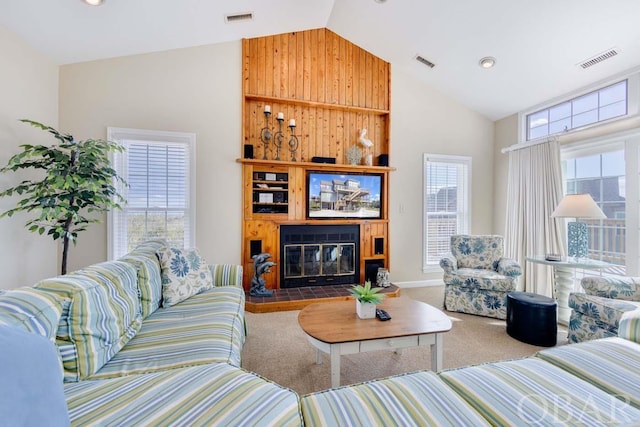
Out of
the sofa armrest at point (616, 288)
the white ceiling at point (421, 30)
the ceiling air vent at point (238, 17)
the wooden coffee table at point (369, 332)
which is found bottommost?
the wooden coffee table at point (369, 332)

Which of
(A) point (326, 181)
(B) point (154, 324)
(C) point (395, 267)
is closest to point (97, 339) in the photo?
(B) point (154, 324)

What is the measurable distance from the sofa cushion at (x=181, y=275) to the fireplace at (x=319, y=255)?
1.55 metres

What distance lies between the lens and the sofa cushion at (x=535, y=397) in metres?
0.93

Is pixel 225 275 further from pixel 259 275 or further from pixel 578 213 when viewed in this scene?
pixel 578 213

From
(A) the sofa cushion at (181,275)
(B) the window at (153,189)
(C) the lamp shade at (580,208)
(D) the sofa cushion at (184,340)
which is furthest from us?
(B) the window at (153,189)

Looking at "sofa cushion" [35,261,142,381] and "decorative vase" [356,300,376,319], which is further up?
"sofa cushion" [35,261,142,381]

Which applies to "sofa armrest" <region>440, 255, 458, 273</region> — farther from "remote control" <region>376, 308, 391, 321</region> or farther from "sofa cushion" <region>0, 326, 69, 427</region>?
"sofa cushion" <region>0, 326, 69, 427</region>

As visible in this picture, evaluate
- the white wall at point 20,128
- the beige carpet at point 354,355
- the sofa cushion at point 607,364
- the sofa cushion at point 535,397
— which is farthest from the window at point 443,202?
the white wall at point 20,128

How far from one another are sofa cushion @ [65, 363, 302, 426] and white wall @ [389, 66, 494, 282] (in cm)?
366

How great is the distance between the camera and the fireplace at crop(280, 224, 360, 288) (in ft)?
12.9

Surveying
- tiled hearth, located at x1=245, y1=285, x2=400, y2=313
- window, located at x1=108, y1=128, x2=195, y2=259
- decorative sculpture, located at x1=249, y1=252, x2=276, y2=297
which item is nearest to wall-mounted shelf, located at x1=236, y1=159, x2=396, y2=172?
window, located at x1=108, y1=128, x2=195, y2=259

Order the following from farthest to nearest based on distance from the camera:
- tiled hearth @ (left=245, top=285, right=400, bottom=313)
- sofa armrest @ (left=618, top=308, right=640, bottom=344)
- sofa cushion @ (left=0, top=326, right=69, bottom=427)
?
tiled hearth @ (left=245, top=285, right=400, bottom=313)
sofa armrest @ (left=618, top=308, right=640, bottom=344)
sofa cushion @ (left=0, top=326, right=69, bottom=427)

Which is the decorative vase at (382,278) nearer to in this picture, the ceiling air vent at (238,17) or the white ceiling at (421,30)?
the white ceiling at (421,30)

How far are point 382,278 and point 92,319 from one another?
3.46 m
